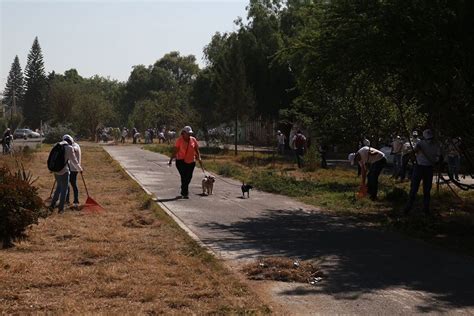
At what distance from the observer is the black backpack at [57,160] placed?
13695 mm

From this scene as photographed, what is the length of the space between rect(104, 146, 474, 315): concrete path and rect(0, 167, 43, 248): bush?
8.48ft

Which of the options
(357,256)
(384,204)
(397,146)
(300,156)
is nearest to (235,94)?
(300,156)

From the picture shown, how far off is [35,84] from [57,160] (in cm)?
10143

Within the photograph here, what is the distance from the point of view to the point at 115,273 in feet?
25.5

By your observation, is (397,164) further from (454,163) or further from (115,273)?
(115,273)

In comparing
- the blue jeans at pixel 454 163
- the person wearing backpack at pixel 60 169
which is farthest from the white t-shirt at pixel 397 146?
the person wearing backpack at pixel 60 169

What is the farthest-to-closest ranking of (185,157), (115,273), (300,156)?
1. (300,156)
2. (185,157)
3. (115,273)

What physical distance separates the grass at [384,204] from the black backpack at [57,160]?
587 cm

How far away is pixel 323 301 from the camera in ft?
22.4

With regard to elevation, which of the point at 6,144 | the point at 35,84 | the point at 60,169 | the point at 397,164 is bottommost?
the point at 6,144

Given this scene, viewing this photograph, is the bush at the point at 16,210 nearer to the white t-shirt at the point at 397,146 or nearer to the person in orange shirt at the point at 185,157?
the person in orange shirt at the point at 185,157

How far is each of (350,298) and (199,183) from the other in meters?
14.5

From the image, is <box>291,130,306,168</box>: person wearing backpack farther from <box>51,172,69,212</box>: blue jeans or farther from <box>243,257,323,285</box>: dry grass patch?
<box>243,257,323,285</box>: dry grass patch

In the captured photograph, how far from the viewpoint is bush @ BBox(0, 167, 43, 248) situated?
973cm
